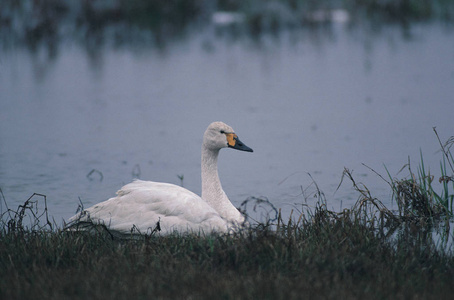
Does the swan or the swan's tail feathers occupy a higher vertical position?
the swan

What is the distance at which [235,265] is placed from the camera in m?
5.26

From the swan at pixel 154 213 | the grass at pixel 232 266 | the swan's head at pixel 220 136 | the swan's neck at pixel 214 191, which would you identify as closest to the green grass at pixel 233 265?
the grass at pixel 232 266

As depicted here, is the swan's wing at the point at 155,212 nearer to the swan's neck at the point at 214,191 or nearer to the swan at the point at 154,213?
the swan at the point at 154,213

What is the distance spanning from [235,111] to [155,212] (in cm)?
773

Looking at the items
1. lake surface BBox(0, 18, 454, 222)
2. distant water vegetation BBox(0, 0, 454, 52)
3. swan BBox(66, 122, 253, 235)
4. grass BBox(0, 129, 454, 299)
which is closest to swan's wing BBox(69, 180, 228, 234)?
swan BBox(66, 122, 253, 235)

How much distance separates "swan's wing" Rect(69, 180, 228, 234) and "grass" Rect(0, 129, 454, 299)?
191mm

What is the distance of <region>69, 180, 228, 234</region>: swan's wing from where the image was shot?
6449 mm

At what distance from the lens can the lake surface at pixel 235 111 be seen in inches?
387

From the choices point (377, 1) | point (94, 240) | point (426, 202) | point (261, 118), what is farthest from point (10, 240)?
point (377, 1)

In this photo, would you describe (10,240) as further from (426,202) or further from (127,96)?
(127,96)

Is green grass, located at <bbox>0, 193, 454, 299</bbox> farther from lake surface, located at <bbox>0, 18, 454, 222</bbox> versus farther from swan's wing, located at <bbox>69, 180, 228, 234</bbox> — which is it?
lake surface, located at <bbox>0, 18, 454, 222</bbox>

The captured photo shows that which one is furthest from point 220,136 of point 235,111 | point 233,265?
point 235,111

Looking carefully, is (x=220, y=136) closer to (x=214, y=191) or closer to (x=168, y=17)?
(x=214, y=191)

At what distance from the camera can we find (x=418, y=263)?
5312 millimetres
